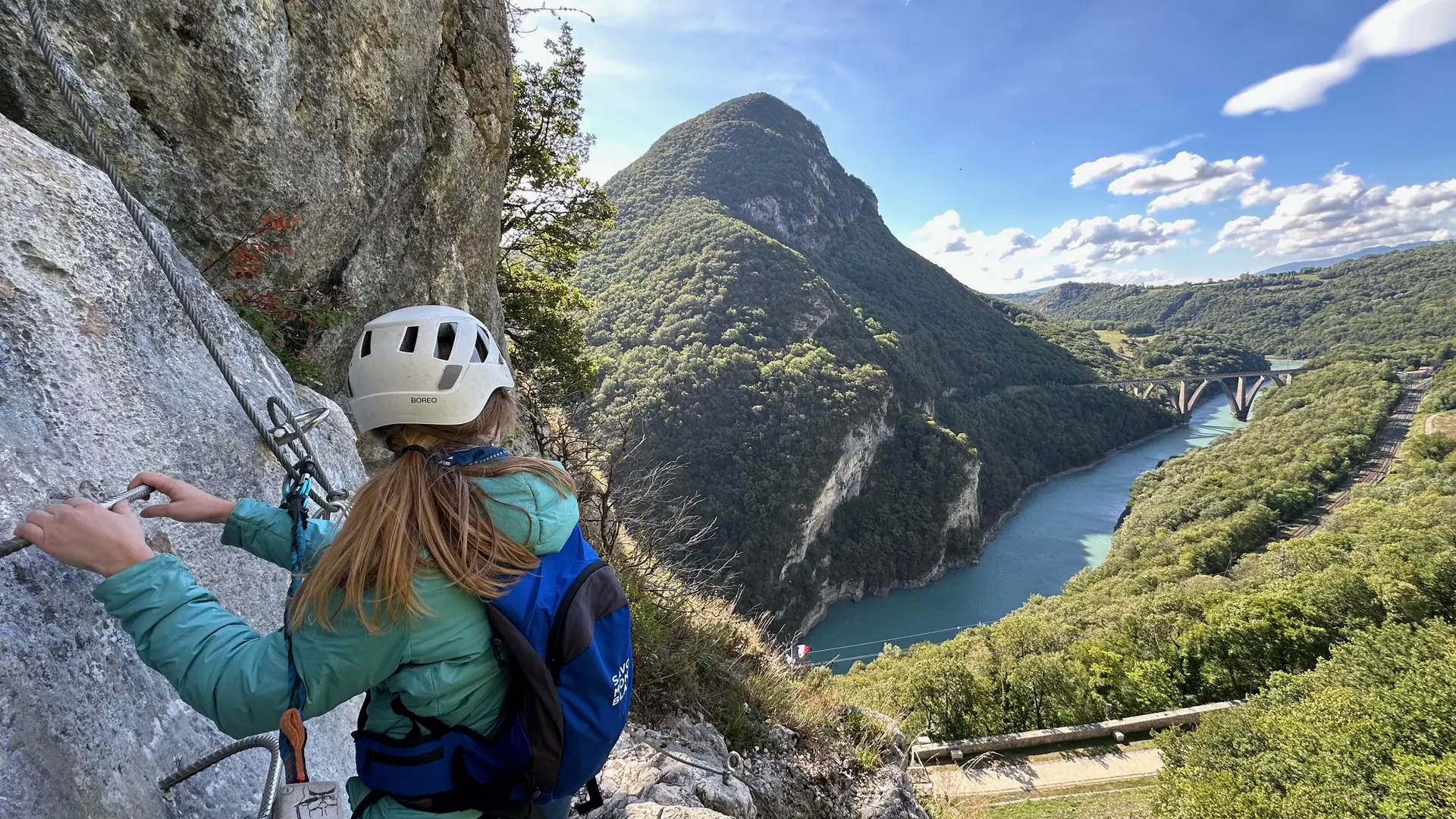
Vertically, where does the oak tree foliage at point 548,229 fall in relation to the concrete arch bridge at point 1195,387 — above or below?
above

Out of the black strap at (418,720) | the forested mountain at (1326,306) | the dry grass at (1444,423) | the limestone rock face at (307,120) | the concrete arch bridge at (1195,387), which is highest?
the forested mountain at (1326,306)

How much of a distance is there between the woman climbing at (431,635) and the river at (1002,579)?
117 feet

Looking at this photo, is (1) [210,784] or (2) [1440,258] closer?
(1) [210,784]

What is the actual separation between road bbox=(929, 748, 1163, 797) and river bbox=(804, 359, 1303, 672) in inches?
885

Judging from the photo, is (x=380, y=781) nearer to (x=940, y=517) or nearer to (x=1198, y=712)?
(x=1198, y=712)

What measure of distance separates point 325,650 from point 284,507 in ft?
2.64

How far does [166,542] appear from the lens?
1.65 metres

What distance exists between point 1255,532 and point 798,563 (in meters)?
28.5

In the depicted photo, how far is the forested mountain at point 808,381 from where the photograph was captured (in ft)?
152

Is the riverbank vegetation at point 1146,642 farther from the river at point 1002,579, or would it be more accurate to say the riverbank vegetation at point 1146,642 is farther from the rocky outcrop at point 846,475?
the rocky outcrop at point 846,475

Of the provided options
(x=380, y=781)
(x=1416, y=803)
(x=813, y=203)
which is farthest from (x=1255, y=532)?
(x=813, y=203)

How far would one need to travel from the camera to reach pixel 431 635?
1.02 metres

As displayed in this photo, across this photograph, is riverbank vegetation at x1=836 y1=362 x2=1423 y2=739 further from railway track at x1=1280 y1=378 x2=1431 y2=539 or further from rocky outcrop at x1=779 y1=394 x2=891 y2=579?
rocky outcrop at x1=779 y1=394 x2=891 y2=579

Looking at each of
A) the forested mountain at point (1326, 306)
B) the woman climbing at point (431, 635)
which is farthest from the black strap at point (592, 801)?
the forested mountain at point (1326, 306)
